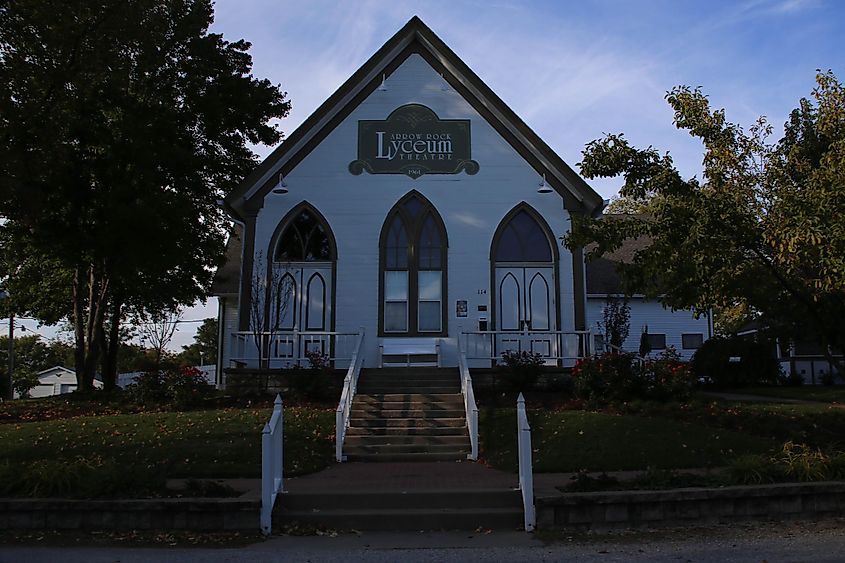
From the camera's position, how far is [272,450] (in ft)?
30.2

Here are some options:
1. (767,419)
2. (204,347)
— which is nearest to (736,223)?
(767,419)

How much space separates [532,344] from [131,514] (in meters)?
11.7

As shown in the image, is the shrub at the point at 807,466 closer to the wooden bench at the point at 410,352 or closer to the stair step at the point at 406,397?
the stair step at the point at 406,397

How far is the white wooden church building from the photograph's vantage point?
18625mm

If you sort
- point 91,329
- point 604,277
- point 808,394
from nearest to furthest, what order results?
point 808,394, point 91,329, point 604,277

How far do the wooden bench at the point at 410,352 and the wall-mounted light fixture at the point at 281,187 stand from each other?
4.50 meters

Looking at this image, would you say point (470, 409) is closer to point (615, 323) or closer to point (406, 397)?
point (406, 397)

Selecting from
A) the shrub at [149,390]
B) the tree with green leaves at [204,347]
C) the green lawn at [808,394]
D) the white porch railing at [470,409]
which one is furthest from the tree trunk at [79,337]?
the tree with green leaves at [204,347]

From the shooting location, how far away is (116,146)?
19766 mm

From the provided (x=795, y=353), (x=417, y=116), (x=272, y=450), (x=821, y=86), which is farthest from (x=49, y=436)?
(x=795, y=353)

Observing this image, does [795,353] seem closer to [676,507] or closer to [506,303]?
[506,303]

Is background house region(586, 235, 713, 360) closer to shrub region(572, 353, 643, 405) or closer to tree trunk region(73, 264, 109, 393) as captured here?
shrub region(572, 353, 643, 405)

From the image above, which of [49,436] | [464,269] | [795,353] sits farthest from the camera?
[795,353]

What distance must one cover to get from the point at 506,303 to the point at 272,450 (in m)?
10.5
